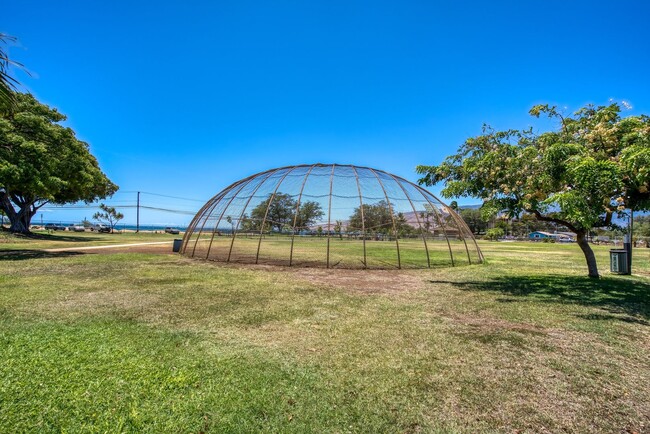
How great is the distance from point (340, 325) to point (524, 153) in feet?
21.8

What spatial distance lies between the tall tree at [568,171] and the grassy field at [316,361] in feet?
7.70

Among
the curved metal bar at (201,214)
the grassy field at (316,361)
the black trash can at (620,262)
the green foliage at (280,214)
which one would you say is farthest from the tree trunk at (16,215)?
the black trash can at (620,262)

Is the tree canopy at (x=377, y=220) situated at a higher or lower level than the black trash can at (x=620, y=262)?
higher

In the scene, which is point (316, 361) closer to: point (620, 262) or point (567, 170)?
point (567, 170)

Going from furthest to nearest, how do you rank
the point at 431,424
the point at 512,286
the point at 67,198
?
the point at 67,198
the point at 512,286
the point at 431,424

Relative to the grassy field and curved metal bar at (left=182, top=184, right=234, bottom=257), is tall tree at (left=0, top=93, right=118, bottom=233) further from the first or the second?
the grassy field

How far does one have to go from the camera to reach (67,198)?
31.1m

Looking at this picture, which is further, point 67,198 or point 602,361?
point 67,198

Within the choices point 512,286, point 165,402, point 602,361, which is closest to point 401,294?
point 512,286

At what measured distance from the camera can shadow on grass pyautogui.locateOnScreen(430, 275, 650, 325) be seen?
23.9 ft

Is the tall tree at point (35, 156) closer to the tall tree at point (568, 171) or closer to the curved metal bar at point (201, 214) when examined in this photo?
the curved metal bar at point (201, 214)

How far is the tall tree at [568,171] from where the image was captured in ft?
22.0

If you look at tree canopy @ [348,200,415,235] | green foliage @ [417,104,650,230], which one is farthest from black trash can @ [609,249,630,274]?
tree canopy @ [348,200,415,235]

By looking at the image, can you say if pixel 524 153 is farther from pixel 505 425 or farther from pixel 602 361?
pixel 505 425
